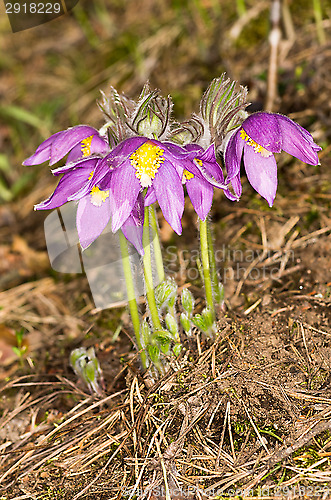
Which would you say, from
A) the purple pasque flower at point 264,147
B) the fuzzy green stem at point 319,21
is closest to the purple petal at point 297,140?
the purple pasque flower at point 264,147

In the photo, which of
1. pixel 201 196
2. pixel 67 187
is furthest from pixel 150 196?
pixel 67 187

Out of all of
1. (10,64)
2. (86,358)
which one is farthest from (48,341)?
(10,64)

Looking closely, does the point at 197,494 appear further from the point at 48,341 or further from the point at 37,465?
the point at 48,341

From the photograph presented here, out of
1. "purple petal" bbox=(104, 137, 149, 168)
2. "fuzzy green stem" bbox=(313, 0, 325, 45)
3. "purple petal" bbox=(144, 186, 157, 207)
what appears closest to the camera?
"purple petal" bbox=(104, 137, 149, 168)

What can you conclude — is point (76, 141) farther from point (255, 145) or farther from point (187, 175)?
point (255, 145)

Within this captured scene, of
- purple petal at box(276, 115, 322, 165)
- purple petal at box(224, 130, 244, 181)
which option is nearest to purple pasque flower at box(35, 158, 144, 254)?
purple petal at box(224, 130, 244, 181)

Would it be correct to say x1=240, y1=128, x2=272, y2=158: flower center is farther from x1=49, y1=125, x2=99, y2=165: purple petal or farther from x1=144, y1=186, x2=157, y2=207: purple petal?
x1=49, y1=125, x2=99, y2=165: purple petal
